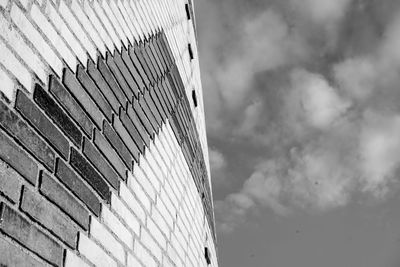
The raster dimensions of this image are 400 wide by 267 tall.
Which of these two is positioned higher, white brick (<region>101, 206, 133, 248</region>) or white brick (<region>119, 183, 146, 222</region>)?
white brick (<region>119, 183, 146, 222</region>)

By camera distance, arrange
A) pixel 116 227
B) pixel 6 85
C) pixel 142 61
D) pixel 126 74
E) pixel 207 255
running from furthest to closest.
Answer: pixel 207 255
pixel 142 61
pixel 126 74
pixel 116 227
pixel 6 85

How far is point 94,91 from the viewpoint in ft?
5.42

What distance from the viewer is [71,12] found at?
61.2 inches

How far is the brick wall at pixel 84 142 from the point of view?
1132 mm

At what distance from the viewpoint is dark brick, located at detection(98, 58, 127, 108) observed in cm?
177

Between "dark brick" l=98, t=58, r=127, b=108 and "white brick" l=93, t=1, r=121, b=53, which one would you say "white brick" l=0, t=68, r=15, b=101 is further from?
"white brick" l=93, t=1, r=121, b=53

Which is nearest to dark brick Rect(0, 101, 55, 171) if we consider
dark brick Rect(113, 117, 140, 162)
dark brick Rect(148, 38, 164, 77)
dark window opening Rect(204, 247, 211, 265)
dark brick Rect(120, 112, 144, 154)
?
dark brick Rect(113, 117, 140, 162)

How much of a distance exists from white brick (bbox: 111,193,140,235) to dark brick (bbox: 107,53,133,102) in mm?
578

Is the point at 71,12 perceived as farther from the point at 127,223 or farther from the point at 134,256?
the point at 134,256

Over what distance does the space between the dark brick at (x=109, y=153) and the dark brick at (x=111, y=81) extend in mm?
288

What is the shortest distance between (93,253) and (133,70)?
3.62 feet

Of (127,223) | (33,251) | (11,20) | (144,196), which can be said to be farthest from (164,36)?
(33,251)

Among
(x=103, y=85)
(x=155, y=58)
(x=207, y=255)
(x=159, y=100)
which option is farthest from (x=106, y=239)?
(x=207, y=255)

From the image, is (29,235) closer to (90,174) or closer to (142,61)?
(90,174)
